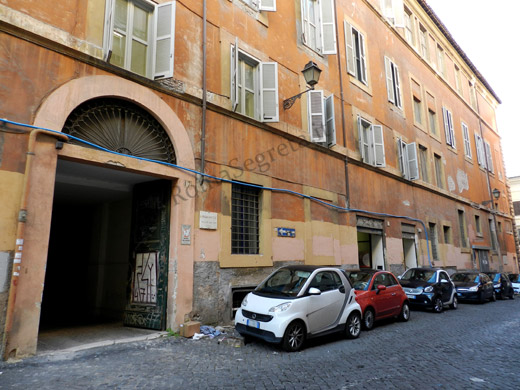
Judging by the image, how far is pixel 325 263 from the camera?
12.2 meters

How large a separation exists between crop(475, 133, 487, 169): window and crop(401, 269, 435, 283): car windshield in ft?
60.9

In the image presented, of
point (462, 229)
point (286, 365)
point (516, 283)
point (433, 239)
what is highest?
point (462, 229)

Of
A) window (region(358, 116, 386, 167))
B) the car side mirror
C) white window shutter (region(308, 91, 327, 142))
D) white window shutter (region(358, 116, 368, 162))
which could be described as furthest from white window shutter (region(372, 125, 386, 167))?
the car side mirror

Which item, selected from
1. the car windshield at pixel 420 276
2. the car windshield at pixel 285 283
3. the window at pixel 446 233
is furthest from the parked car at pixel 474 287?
the car windshield at pixel 285 283

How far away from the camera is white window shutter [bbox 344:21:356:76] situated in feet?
51.2

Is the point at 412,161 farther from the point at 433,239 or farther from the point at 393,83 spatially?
the point at 433,239

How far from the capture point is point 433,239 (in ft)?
65.2

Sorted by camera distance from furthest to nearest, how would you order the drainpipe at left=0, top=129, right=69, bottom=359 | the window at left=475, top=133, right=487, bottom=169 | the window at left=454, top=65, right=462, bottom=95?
the window at left=475, top=133, right=487, bottom=169
the window at left=454, top=65, right=462, bottom=95
the drainpipe at left=0, top=129, right=69, bottom=359

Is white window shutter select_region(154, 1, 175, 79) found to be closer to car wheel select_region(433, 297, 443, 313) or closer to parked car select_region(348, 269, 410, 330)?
parked car select_region(348, 269, 410, 330)

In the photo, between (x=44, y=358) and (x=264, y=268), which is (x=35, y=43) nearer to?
(x=44, y=358)

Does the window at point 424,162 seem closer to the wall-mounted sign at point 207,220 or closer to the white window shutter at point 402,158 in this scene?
the white window shutter at point 402,158

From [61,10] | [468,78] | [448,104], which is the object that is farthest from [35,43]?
[468,78]

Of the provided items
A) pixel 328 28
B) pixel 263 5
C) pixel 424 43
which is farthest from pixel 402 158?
pixel 263 5

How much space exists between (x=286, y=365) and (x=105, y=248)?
24.7 feet
